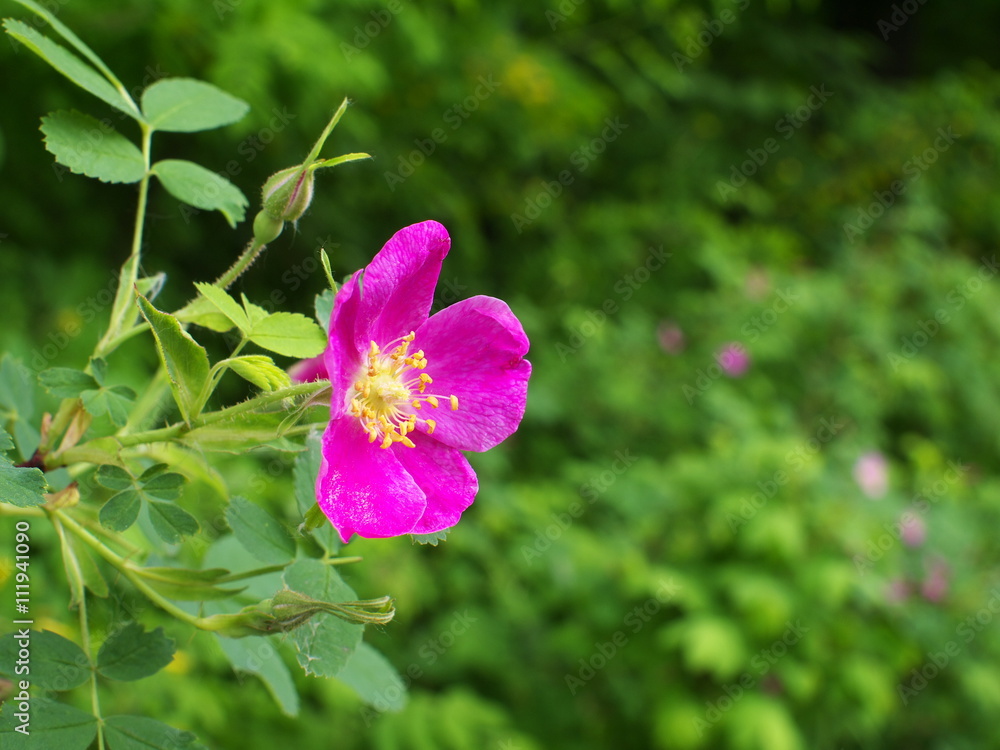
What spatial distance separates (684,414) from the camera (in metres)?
3.40

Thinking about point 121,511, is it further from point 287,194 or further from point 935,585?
point 935,585

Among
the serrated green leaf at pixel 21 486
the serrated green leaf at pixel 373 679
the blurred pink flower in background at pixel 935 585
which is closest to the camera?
the serrated green leaf at pixel 21 486

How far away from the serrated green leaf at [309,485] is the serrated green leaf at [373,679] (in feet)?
0.76

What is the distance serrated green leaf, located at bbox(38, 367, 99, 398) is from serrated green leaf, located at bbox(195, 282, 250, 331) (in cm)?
13

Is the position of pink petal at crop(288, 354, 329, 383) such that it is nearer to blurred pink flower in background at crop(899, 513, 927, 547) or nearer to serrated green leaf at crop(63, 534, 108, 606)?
serrated green leaf at crop(63, 534, 108, 606)

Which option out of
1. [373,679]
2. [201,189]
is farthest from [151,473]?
[373,679]

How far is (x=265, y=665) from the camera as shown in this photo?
2.53ft

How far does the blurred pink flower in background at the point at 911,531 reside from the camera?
2609 mm

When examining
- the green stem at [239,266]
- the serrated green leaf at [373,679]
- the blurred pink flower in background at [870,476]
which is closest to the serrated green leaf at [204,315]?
the green stem at [239,266]

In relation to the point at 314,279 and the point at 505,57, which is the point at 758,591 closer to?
the point at 314,279

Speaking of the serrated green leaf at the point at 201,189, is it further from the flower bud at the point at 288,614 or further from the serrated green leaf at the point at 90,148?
the flower bud at the point at 288,614

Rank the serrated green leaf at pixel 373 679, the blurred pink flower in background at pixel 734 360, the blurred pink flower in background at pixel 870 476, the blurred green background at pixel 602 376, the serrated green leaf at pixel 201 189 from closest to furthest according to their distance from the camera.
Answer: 1. the serrated green leaf at pixel 201 189
2. the serrated green leaf at pixel 373 679
3. the blurred green background at pixel 602 376
4. the blurred pink flower in background at pixel 870 476
5. the blurred pink flower in background at pixel 734 360

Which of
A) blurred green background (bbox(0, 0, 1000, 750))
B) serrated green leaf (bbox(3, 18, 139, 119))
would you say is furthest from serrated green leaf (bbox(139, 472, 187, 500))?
blurred green background (bbox(0, 0, 1000, 750))

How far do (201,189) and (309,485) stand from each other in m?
0.25
